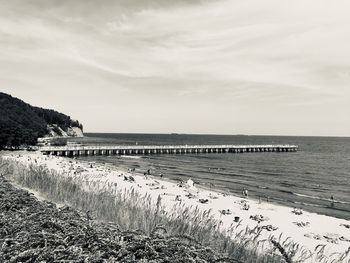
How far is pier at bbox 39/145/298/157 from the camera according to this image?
69.7 meters

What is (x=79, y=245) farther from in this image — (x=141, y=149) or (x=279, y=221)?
(x=141, y=149)

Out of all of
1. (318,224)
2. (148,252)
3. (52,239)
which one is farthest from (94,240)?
(318,224)

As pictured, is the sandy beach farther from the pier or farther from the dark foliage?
the pier

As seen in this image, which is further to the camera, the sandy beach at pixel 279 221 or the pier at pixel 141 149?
the pier at pixel 141 149

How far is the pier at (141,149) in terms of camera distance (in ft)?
229

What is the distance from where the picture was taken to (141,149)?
82312 millimetres

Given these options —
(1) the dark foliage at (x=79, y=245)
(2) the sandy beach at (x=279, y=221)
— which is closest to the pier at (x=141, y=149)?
(2) the sandy beach at (x=279, y=221)

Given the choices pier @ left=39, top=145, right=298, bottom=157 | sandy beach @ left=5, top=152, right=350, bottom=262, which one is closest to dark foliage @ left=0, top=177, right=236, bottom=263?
sandy beach @ left=5, top=152, right=350, bottom=262

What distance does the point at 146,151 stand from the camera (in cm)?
8238

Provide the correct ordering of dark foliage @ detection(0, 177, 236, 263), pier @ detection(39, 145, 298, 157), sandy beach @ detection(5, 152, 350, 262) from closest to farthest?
dark foliage @ detection(0, 177, 236, 263)
sandy beach @ detection(5, 152, 350, 262)
pier @ detection(39, 145, 298, 157)

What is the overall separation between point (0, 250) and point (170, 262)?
138 cm

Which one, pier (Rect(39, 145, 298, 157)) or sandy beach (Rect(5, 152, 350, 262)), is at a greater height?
pier (Rect(39, 145, 298, 157))

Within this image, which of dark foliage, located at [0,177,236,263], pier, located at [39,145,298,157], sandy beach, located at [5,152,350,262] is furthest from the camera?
pier, located at [39,145,298,157]

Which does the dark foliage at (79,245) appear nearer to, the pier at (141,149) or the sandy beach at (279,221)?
the sandy beach at (279,221)
